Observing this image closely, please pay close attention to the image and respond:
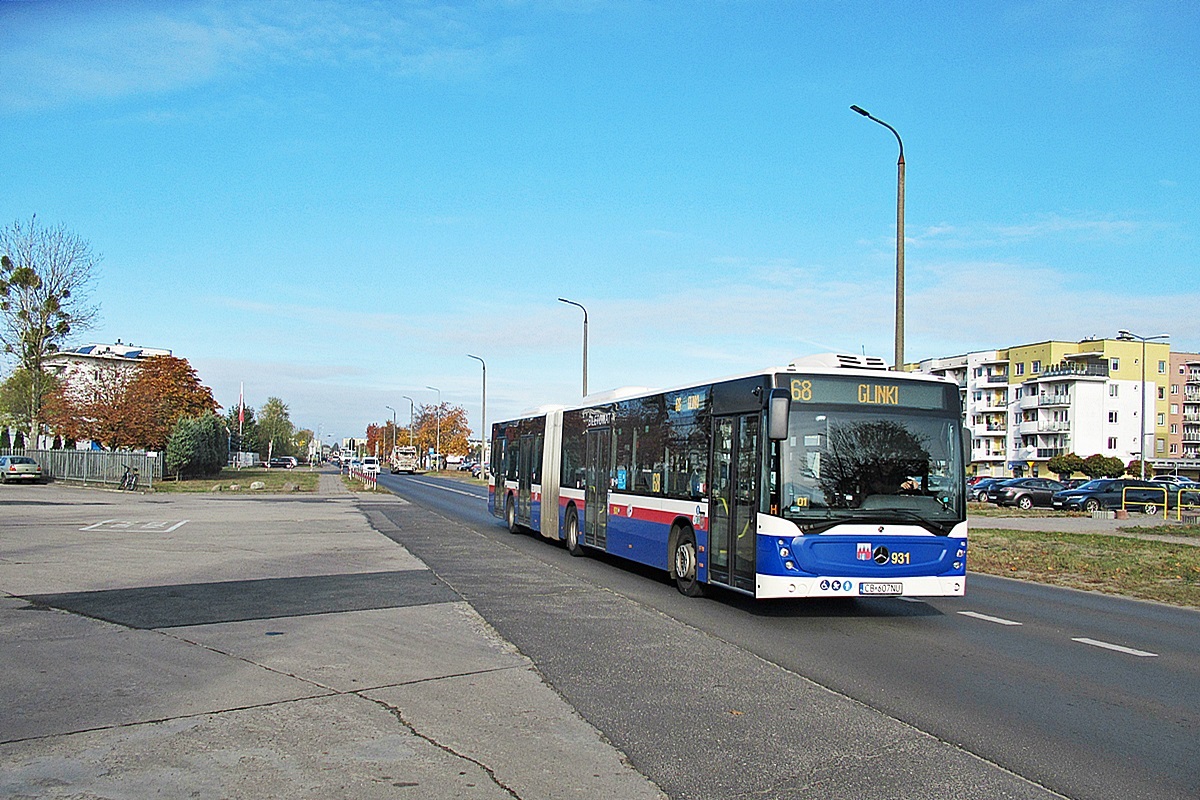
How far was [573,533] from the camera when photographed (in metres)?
19.9

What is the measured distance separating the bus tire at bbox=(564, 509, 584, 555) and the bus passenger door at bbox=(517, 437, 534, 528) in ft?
10.4

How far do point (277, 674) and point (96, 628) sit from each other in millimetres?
3065

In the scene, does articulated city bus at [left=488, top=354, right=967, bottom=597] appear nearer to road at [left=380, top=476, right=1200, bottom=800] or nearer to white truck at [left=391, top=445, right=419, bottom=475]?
road at [left=380, top=476, right=1200, bottom=800]

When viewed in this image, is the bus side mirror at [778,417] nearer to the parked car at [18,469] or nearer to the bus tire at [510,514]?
the bus tire at [510,514]

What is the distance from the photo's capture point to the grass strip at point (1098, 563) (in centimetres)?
1641

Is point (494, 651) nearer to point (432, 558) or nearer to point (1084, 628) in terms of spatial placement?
point (1084, 628)

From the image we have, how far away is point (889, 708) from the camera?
7496mm

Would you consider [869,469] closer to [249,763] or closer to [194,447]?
[249,763]

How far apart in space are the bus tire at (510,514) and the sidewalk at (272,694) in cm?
994

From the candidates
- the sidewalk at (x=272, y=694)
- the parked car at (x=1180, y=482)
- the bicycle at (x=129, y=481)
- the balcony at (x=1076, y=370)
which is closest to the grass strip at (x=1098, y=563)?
the sidewalk at (x=272, y=694)

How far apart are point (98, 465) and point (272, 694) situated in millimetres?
48659

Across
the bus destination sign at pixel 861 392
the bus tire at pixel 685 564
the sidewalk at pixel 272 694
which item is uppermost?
the bus destination sign at pixel 861 392

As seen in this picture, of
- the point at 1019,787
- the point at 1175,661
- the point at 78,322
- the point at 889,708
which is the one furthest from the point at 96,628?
the point at 78,322

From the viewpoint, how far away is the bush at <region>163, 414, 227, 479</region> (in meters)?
57.9
